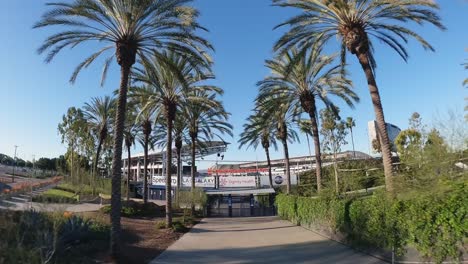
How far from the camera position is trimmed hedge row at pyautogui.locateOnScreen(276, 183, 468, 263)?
9575 millimetres

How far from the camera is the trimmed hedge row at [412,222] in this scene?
9575 millimetres

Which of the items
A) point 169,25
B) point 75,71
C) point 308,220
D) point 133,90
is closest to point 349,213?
point 308,220

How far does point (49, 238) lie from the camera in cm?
966

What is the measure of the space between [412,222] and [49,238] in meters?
9.30

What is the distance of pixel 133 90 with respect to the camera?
26.4 m

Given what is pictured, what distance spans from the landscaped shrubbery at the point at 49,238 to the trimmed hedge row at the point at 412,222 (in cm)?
886

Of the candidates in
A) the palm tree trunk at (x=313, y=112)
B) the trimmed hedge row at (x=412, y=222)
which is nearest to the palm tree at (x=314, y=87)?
the palm tree trunk at (x=313, y=112)

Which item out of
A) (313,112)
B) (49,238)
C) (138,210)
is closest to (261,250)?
(49,238)

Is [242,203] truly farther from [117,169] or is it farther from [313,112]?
[117,169]

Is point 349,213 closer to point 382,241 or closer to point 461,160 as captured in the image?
point 382,241

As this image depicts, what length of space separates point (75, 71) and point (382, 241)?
14211 millimetres

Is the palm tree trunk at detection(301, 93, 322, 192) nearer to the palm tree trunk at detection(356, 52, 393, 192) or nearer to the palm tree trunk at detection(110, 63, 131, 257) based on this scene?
the palm tree trunk at detection(356, 52, 393, 192)

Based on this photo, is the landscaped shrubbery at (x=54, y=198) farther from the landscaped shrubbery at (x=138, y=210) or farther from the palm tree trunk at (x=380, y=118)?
the palm tree trunk at (x=380, y=118)

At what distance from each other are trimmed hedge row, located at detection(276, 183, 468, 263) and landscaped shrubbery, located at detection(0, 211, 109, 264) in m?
8.86
